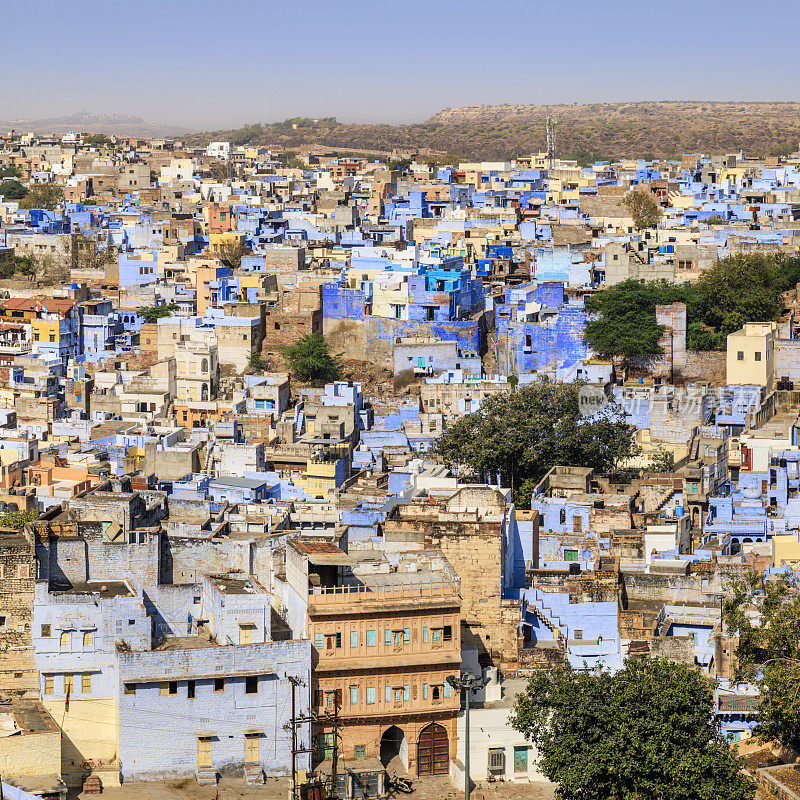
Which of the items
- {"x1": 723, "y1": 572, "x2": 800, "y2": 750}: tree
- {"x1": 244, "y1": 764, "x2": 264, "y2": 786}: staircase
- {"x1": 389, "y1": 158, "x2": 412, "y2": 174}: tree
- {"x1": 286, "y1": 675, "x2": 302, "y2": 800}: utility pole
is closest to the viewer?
{"x1": 723, "y1": 572, "x2": 800, "y2": 750}: tree

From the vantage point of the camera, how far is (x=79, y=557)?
17172 mm

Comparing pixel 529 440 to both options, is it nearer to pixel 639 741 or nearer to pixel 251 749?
pixel 251 749

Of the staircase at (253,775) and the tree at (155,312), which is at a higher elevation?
the tree at (155,312)

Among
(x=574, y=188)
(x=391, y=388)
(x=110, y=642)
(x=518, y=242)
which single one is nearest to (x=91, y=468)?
(x=391, y=388)

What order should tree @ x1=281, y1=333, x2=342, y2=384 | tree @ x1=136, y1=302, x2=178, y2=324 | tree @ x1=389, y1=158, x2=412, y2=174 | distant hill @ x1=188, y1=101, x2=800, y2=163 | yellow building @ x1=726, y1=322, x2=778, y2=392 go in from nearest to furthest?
yellow building @ x1=726, y1=322, x2=778, y2=392 → tree @ x1=281, y1=333, x2=342, y2=384 → tree @ x1=136, y1=302, x2=178, y2=324 → tree @ x1=389, y1=158, x2=412, y2=174 → distant hill @ x1=188, y1=101, x2=800, y2=163

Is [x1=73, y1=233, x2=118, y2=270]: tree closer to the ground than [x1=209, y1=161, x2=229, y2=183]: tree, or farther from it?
closer to the ground

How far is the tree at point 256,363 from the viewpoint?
1275 inches

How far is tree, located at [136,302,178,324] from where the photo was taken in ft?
116

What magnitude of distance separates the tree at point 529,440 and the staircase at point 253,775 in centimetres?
927

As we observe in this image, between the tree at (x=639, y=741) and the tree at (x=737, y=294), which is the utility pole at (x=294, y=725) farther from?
the tree at (x=737, y=294)

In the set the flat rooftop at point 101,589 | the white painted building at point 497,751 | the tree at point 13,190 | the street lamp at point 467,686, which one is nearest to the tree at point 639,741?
the street lamp at point 467,686

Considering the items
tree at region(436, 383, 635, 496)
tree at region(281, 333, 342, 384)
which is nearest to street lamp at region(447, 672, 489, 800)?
tree at region(436, 383, 635, 496)

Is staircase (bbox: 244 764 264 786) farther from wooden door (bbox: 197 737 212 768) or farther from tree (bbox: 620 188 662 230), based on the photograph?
tree (bbox: 620 188 662 230)

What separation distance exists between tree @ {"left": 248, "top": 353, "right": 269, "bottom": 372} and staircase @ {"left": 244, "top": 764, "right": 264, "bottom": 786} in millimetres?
17310
